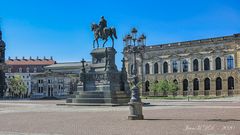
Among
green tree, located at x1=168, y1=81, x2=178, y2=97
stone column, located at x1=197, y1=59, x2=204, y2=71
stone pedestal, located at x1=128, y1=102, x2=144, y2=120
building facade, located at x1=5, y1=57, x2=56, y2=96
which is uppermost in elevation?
building facade, located at x1=5, y1=57, x2=56, y2=96

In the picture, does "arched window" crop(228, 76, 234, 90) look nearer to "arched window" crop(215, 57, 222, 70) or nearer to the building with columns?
"arched window" crop(215, 57, 222, 70)

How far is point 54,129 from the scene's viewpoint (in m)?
15.6

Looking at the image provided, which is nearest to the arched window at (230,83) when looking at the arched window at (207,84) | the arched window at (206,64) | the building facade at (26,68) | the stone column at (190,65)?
the arched window at (207,84)

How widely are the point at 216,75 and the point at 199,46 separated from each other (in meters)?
7.73

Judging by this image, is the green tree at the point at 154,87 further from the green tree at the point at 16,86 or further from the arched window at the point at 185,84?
the green tree at the point at 16,86

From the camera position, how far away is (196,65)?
3327 inches

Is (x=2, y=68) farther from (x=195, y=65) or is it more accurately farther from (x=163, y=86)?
(x=195, y=65)

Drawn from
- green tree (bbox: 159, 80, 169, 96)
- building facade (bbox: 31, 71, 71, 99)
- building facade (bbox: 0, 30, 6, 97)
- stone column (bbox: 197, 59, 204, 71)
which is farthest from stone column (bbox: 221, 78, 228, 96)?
building facade (bbox: 0, 30, 6, 97)

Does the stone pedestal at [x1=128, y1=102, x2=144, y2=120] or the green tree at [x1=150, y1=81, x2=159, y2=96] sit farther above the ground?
the green tree at [x1=150, y1=81, x2=159, y2=96]

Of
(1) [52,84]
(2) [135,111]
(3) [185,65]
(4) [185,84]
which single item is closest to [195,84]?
(4) [185,84]

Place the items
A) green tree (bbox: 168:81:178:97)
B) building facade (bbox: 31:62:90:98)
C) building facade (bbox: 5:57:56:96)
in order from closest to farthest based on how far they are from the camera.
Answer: green tree (bbox: 168:81:178:97) → building facade (bbox: 31:62:90:98) → building facade (bbox: 5:57:56:96)

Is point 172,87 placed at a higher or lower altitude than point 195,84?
lower

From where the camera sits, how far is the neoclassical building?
78438 mm

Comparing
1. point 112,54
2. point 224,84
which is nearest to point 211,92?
point 224,84
